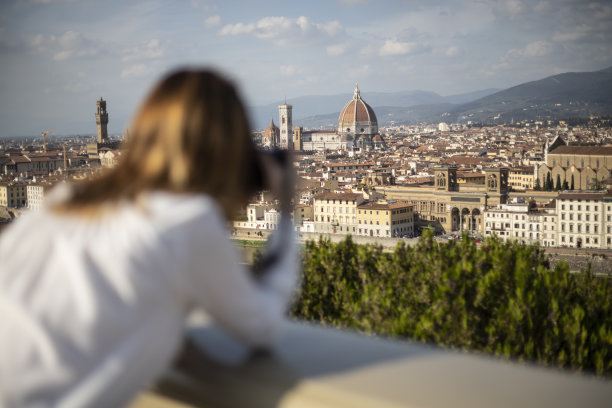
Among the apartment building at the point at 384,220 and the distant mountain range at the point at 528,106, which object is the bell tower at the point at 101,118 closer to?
the distant mountain range at the point at 528,106

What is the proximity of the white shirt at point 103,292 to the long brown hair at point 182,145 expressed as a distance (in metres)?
0.02

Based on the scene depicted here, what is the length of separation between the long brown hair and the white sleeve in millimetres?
38

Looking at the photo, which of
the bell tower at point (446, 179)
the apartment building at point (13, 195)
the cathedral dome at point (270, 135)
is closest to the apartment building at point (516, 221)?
the bell tower at point (446, 179)

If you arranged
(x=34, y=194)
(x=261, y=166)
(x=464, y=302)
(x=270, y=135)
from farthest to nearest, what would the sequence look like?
1. (x=270, y=135)
2. (x=34, y=194)
3. (x=464, y=302)
4. (x=261, y=166)

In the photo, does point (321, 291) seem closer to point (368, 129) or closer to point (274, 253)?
point (274, 253)

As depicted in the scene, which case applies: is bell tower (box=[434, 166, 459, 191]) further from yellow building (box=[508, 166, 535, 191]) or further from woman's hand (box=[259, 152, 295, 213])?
woman's hand (box=[259, 152, 295, 213])

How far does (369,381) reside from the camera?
0.57 m

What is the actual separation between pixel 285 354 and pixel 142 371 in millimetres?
149

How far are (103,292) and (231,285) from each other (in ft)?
0.32

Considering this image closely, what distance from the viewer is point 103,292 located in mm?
495

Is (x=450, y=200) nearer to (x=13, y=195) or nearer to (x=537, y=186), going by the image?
(x=537, y=186)

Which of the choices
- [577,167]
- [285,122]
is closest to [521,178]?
[577,167]

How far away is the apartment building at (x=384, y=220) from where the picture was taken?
18.1m

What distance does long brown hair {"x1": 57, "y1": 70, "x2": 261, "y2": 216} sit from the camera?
0.53 m
